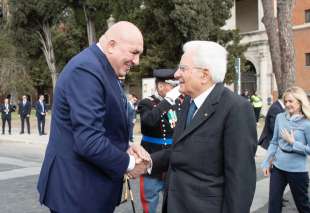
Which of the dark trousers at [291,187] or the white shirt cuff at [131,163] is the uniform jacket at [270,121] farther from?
the white shirt cuff at [131,163]

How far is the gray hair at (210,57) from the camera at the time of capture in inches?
109

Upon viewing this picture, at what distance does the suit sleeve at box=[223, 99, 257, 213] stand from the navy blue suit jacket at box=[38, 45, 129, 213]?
627mm

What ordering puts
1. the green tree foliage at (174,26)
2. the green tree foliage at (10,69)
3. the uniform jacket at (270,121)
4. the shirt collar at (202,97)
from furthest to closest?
the green tree foliage at (10,69) < the green tree foliage at (174,26) < the uniform jacket at (270,121) < the shirt collar at (202,97)

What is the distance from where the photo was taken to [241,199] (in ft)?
8.66

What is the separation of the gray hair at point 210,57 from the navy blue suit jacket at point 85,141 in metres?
0.57

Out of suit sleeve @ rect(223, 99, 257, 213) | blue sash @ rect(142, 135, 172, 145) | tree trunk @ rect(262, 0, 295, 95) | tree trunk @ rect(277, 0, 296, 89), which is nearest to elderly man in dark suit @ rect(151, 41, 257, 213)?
suit sleeve @ rect(223, 99, 257, 213)

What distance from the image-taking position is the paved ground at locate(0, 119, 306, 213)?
21.6 ft

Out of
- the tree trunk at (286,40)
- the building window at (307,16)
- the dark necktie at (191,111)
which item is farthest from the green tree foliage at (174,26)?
the dark necktie at (191,111)

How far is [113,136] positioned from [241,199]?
0.86 m

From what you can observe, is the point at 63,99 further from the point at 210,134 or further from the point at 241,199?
the point at 241,199

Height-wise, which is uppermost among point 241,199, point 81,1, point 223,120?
point 81,1

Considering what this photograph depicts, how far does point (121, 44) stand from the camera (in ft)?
8.48

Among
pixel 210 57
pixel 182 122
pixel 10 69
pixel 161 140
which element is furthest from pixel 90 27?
pixel 210 57

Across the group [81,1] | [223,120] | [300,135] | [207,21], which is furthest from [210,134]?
[81,1]
